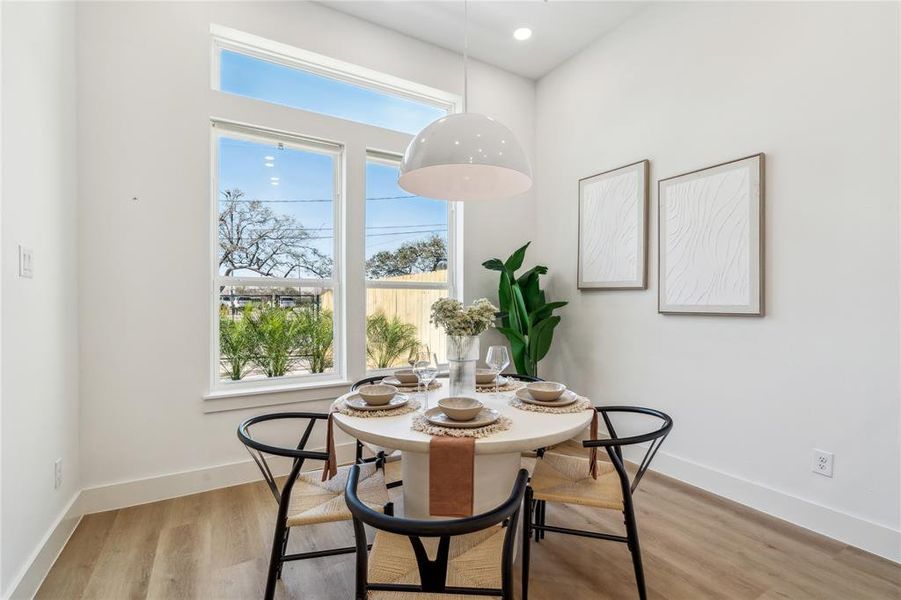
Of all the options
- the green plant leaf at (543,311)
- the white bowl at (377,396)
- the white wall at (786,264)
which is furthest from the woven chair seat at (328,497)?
the white wall at (786,264)

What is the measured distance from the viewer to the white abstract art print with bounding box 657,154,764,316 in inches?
97.0

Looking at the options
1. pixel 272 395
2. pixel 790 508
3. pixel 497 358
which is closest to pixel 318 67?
pixel 272 395

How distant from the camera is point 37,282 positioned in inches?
71.2

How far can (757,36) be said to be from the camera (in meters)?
2.48

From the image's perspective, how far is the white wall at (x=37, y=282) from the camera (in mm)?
1555

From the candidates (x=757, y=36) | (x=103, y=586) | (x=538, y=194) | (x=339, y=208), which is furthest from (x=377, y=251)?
(x=757, y=36)

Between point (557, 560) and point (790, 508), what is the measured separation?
4.49 feet

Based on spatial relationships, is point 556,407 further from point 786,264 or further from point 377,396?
point 786,264

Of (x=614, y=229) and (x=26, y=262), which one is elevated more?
(x=614, y=229)

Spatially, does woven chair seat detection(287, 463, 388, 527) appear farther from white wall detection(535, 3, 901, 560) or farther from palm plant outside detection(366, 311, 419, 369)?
white wall detection(535, 3, 901, 560)

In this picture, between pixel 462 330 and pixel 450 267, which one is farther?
pixel 450 267

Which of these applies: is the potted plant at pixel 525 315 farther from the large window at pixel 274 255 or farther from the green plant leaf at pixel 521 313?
the large window at pixel 274 255

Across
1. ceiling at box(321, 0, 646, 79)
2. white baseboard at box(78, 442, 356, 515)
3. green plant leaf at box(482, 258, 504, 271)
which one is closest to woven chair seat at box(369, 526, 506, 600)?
white baseboard at box(78, 442, 356, 515)

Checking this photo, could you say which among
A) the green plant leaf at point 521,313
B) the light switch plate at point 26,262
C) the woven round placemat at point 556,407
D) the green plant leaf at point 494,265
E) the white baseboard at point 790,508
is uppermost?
the green plant leaf at point 494,265
